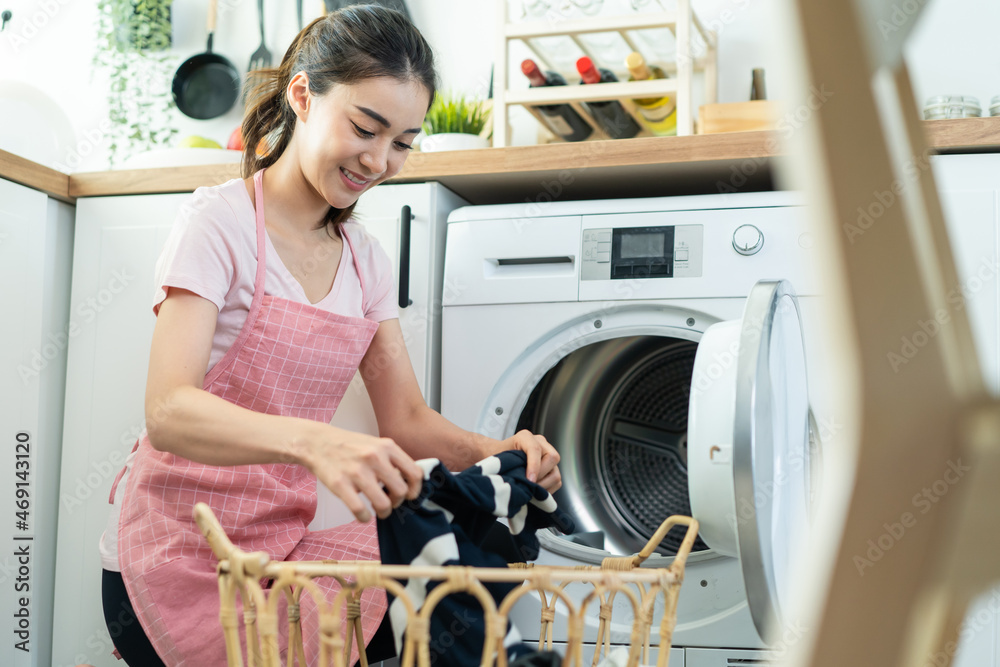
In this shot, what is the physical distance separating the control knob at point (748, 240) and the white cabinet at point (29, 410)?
1.12 m

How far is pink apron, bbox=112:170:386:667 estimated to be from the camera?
36.7 inches

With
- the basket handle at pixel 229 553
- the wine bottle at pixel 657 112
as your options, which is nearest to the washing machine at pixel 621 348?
the wine bottle at pixel 657 112

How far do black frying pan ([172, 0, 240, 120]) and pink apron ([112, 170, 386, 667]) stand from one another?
1.04m

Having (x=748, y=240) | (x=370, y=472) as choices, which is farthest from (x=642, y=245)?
(x=370, y=472)

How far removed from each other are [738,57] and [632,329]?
0.83m

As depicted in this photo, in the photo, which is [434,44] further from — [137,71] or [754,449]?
[754,449]

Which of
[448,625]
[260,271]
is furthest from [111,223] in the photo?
[448,625]

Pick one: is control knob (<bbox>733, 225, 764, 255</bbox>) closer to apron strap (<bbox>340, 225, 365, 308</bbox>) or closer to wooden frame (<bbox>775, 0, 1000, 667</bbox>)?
apron strap (<bbox>340, 225, 365, 308</bbox>)

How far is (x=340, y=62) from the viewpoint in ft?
3.49

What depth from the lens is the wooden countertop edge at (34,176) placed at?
135cm

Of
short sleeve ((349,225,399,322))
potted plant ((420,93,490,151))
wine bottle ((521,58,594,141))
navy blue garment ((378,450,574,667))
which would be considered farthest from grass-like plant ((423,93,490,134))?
navy blue garment ((378,450,574,667))

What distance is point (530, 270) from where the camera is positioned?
135 centimetres

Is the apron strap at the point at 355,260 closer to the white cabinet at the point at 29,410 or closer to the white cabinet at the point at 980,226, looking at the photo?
the white cabinet at the point at 29,410

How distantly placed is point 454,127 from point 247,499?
862mm
